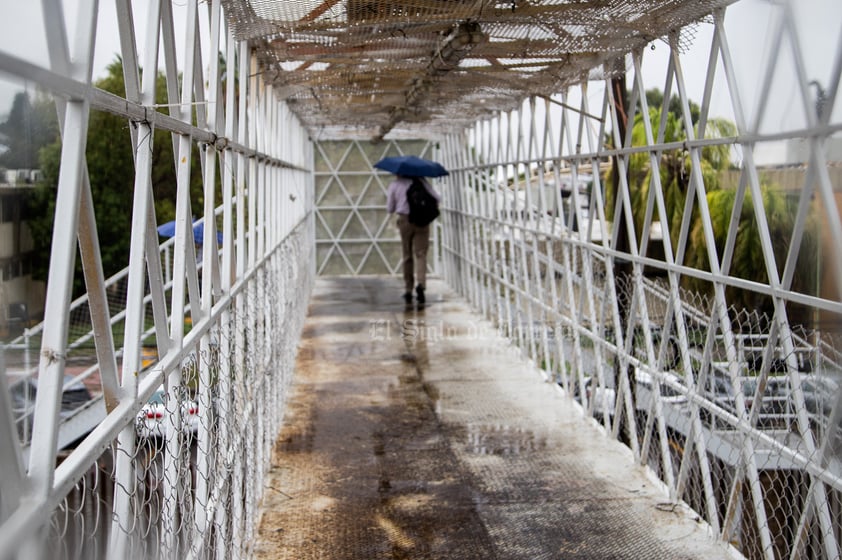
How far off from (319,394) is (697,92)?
4.59 meters

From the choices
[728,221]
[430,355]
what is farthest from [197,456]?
[430,355]

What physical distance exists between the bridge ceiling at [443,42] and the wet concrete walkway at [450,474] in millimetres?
2716

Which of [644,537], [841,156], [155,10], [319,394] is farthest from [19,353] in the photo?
[319,394]

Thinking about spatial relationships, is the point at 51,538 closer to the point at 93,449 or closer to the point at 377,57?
the point at 93,449

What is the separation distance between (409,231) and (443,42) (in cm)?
802

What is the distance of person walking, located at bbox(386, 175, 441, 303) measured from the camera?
13.6 meters

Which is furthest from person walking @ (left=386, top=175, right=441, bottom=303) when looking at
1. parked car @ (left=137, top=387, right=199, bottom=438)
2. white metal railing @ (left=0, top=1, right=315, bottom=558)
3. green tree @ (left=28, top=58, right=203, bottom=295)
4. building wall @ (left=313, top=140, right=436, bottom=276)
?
parked car @ (left=137, top=387, right=199, bottom=438)

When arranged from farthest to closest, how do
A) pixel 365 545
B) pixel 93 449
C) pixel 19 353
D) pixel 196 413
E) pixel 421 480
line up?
pixel 421 480 < pixel 365 545 < pixel 196 413 < pixel 19 353 < pixel 93 449

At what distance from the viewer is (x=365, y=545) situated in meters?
5.04

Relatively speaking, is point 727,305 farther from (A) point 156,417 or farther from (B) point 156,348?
(A) point 156,417

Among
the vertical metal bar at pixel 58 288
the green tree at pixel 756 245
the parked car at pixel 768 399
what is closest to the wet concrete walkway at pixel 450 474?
the parked car at pixel 768 399

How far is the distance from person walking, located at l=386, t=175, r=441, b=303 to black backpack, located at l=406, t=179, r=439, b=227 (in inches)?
1.5

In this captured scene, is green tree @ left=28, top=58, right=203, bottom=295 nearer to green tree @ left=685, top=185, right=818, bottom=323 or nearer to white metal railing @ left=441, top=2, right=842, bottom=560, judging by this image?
white metal railing @ left=441, top=2, right=842, bottom=560

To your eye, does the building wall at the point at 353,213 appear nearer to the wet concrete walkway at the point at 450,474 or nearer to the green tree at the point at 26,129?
the wet concrete walkway at the point at 450,474
